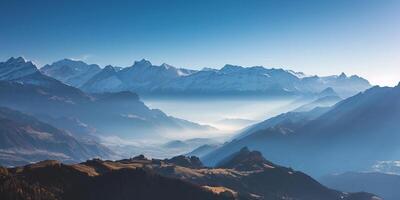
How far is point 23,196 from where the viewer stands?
193 meters

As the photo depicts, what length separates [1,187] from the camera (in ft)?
633

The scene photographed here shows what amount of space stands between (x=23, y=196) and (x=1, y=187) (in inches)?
325
